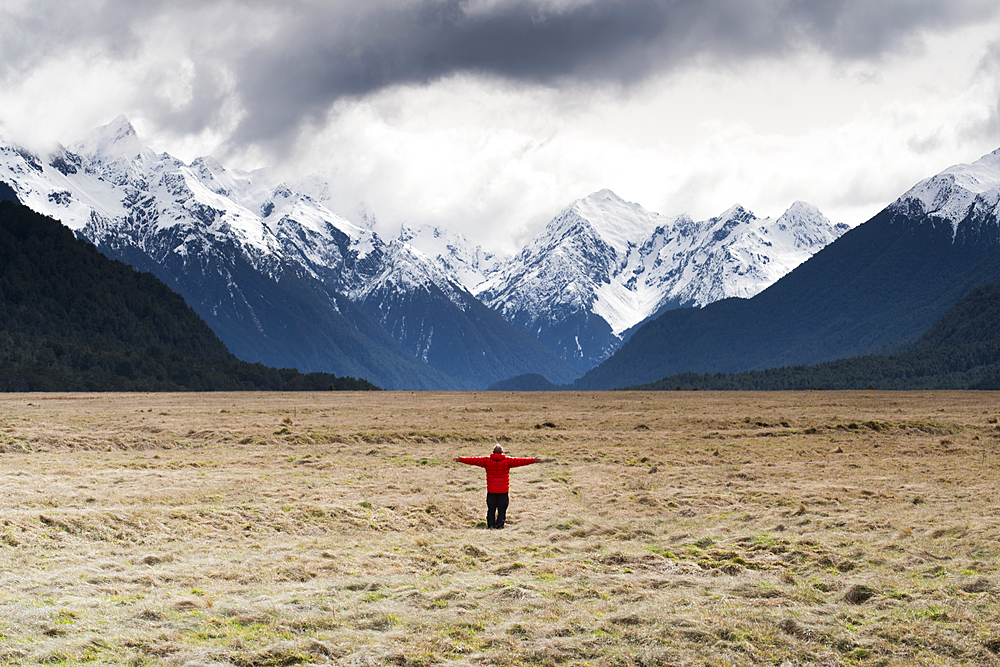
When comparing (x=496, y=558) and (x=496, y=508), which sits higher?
(x=496, y=508)

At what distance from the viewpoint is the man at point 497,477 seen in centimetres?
2842

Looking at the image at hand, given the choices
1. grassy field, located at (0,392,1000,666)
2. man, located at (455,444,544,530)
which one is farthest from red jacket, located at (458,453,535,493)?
grassy field, located at (0,392,1000,666)

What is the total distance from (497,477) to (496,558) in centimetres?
436

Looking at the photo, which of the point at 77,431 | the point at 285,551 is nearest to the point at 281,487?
the point at 285,551

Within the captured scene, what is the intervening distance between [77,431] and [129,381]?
13703 cm

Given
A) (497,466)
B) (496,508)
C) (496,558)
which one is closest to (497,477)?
(497,466)

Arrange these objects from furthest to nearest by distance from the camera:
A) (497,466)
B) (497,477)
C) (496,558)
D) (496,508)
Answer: (496,508)
(497,477)
(497,466)
(496,558)

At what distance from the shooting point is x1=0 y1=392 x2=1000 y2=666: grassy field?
16422mm

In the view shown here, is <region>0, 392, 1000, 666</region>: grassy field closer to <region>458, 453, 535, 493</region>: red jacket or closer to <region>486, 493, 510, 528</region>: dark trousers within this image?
<region>486, 493, 510, 528</region>: dark trousers

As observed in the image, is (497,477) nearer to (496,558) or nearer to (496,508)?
(496,508)

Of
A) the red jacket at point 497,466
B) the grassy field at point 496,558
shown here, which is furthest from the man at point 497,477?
the grassy field at point 496,558

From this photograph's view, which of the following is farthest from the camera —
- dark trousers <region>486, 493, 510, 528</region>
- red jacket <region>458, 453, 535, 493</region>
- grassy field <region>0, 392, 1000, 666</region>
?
dark trousers <region>486, 493, 510, 528</region>

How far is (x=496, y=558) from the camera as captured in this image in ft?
80.7

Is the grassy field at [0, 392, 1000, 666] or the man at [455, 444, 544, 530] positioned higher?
the man at [455, 444, 544, 530]
